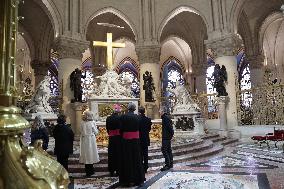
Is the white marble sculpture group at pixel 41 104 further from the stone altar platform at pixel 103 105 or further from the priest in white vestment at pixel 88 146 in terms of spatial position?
the priest in white vestment at pixel 88 146

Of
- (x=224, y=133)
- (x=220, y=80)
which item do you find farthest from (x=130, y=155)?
(x=220, y=80)

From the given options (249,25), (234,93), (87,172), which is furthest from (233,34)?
(87,172)

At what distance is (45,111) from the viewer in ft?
41.0

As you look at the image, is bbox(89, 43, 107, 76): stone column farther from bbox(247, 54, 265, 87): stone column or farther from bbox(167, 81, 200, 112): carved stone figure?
bbox(247, 54, 265, 87): stone column

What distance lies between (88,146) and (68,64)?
9.87 meters

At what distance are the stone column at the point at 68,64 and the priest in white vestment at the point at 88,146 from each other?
27.6 ft

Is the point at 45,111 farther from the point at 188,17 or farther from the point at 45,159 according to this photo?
Result: the point at 188,17

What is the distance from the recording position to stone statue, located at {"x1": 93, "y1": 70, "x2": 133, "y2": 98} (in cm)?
1171

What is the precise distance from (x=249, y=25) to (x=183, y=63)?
9.24 meters

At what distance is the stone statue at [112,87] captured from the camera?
11711 millimetres

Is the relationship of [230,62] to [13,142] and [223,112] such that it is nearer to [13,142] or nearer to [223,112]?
[223,112]

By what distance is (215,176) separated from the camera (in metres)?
6.04

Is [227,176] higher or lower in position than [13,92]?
lower

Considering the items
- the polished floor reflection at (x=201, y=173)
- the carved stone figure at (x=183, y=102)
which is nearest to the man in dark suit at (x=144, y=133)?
the polished floor reflection at (x=201, y=173)
